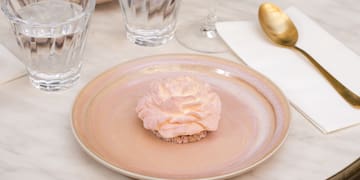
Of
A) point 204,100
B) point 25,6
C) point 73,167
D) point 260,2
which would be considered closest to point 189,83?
point 204,100

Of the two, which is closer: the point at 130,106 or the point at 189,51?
the point at 130,106

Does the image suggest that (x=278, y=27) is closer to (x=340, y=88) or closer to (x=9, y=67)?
(x=340, y=88)

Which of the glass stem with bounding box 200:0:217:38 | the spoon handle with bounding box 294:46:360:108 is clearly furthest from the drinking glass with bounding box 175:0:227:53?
the spoon handle with bounding box 294:46:360:108

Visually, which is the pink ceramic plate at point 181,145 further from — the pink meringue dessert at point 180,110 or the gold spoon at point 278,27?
the gold spoon at point 278,27

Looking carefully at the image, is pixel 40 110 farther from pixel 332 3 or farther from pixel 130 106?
pixel 332 3

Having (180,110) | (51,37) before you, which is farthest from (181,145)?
(51,37)

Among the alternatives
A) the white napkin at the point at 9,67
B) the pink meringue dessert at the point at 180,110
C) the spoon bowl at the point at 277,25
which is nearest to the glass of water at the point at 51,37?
the white napkin at the point at 9,67
